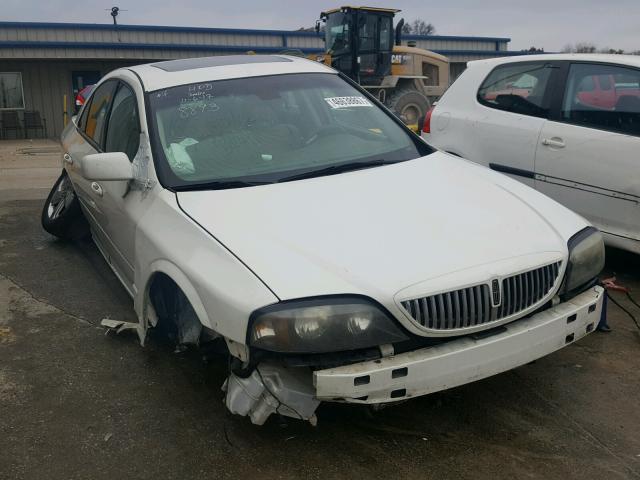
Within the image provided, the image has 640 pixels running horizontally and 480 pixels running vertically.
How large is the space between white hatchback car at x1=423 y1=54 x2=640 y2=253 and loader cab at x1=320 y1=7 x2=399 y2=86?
9.16 m

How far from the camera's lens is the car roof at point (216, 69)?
3.80 metres

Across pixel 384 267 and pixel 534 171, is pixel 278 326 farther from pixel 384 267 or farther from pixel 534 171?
pixel 534 171

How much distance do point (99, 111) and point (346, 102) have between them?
1865 mm

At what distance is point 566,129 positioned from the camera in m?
4.80

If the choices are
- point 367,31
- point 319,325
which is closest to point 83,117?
point 319,325

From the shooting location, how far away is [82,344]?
3783 mm

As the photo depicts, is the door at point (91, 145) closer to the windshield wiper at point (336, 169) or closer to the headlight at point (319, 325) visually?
the windshield wiper at point (336, 169)

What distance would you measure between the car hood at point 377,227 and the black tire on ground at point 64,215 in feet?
9.36

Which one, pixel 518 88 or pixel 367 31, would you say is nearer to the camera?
pixel 518 88

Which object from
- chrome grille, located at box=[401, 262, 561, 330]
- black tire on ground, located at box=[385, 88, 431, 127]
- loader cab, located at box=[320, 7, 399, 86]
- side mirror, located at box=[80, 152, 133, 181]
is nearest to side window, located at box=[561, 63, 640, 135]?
chrome grille, located at box=[401, 262, 561, 330]

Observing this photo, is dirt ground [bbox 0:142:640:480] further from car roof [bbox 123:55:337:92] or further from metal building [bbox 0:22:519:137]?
metal building [bbox 0:22:519:137]

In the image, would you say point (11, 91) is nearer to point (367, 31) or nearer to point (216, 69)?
point (367, 31)

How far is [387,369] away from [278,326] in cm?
43

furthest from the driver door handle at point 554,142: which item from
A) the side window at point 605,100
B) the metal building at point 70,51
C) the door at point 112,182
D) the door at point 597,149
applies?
the metal building at point 70,51
